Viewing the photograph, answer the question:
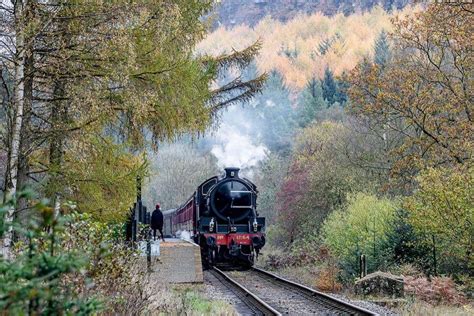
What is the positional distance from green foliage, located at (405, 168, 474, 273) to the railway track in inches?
142

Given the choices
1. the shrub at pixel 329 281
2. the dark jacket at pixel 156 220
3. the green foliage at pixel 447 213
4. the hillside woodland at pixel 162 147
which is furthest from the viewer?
the dark jacket at pixel 156 220

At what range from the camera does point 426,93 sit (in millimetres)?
22906

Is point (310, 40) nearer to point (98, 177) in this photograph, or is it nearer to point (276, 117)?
point (276, 117)

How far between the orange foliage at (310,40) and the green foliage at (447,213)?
9434 centimetres

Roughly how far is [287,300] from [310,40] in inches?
6044

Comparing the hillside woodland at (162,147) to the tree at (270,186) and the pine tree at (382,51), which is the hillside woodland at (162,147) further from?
the pine tree at (382,51)

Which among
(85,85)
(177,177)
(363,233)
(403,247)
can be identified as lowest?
(403,247)

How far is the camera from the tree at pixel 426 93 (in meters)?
22.2

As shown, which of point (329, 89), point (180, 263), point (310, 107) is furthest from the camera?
point (329, 89)

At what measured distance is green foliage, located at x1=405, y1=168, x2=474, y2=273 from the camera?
51.1 ft

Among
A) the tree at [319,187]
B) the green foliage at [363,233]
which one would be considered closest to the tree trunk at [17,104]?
the green foliage at [363,233]

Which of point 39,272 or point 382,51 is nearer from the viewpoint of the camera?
point 39,272

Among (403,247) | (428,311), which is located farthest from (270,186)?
(428,311)

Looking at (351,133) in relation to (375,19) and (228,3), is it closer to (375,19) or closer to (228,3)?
A: (375,19)
